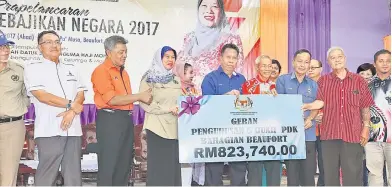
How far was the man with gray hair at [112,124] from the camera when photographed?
4.05 metres

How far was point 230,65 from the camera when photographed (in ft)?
14.1

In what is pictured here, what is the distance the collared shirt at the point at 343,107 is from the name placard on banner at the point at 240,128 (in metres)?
0.26

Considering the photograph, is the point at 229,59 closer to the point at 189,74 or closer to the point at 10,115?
the point at 189,74

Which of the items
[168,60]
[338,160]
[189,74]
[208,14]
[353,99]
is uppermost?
[208,14]

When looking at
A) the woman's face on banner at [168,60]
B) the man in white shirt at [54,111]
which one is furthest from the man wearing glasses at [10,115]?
the woman's face on banner at [168,60]

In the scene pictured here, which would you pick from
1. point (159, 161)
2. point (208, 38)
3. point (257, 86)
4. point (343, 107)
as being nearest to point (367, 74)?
point (343, 107)

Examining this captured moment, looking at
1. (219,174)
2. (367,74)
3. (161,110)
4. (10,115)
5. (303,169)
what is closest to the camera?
(10,115)

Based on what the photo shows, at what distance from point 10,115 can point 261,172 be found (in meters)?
2.34

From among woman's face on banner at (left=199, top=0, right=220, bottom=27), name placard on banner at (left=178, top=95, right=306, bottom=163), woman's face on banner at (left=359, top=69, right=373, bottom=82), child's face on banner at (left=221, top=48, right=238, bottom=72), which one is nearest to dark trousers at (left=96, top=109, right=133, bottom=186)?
name placard on banner at (left=178, top=95, right=306, bottom=163)

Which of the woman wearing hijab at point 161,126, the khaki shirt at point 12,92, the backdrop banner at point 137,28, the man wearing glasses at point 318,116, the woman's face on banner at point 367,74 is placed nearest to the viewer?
the khaki shirt at point 12,92

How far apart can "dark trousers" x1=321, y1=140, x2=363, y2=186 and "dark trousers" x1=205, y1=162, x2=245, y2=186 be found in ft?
2.70

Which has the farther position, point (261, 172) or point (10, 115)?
point (261, 172)

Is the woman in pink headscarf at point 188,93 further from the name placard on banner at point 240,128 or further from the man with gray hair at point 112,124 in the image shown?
the man with gray hair at point 112,124

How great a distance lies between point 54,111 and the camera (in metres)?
3.97
